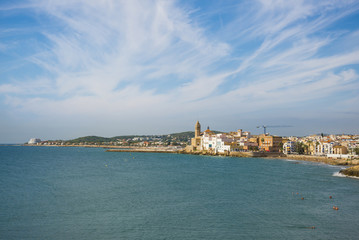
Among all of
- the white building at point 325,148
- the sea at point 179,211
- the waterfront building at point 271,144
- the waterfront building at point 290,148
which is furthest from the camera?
the waterfront building at point 271,144

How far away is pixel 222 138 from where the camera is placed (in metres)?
92.2

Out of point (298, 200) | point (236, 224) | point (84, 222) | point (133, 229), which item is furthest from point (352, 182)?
point (84, 222)

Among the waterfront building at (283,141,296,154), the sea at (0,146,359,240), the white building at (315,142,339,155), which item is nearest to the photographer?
the sea at (0,146,359,240)

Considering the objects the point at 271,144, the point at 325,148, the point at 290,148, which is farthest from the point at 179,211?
the point at 271,144

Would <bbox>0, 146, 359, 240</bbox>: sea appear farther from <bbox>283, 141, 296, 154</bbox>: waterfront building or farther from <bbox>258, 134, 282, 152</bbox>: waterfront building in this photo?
<bbox>258, 134, 282, 152</bbox>: waterfront building

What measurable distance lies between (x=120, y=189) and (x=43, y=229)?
11.7 m

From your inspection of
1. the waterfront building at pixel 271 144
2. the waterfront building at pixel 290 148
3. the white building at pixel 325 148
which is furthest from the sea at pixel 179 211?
the waterfront building at pixel 271 144

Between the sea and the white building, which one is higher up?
the white building

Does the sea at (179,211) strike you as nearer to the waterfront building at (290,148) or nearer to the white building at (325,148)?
the white building at (325,148)

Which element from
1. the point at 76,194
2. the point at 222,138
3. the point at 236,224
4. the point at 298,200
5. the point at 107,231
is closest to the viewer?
the point at 107,231

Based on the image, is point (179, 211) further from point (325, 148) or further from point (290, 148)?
point (290, 148)

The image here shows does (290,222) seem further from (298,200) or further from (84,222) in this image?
(84,222)

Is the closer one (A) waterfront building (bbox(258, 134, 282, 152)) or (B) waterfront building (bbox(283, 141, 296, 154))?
(B) waterfront building (bbox(283, 141, 296, 154))

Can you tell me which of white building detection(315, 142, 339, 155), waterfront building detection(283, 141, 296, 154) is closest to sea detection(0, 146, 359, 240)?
white building detection(315, 142, 339, 155)
